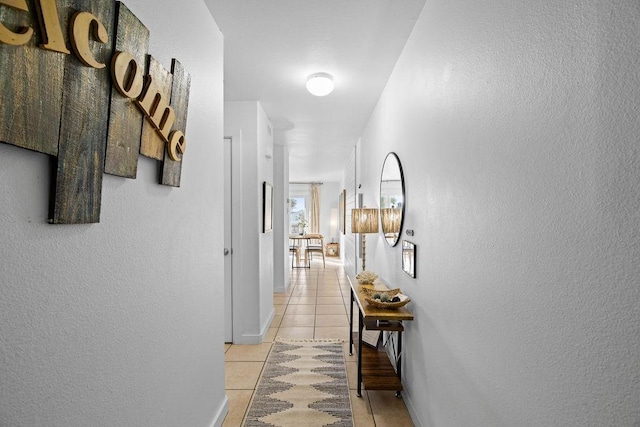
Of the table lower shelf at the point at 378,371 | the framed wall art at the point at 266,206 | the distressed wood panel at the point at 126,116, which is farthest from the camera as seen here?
the framed wall art at the point at 266,206

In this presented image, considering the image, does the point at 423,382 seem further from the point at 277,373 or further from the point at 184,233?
the point at 184,233

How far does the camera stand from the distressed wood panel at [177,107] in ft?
4.29

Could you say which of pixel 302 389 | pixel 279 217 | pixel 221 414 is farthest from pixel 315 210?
pixel 221 414

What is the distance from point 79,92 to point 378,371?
2.39 meters

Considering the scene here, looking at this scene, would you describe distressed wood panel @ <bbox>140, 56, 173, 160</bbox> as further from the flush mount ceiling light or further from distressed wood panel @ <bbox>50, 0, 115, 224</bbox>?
the flush mount ceiling light

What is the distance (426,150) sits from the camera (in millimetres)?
1817

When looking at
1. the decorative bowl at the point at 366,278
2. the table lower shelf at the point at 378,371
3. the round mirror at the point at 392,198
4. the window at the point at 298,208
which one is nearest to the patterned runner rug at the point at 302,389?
Result: the table lower shelf at the point at 378,371

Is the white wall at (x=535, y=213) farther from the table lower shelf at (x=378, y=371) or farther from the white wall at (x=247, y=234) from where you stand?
the white wall at (x=247, y=234)

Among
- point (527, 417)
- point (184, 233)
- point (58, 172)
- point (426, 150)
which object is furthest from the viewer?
point (426, 150)

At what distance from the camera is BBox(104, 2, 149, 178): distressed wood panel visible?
93 cm

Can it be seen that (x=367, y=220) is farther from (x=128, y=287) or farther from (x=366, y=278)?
(x=128, y=287)

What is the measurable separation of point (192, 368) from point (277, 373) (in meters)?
1.22

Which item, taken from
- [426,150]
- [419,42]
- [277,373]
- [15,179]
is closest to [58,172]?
[15,179]

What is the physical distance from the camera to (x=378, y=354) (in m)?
2.73
